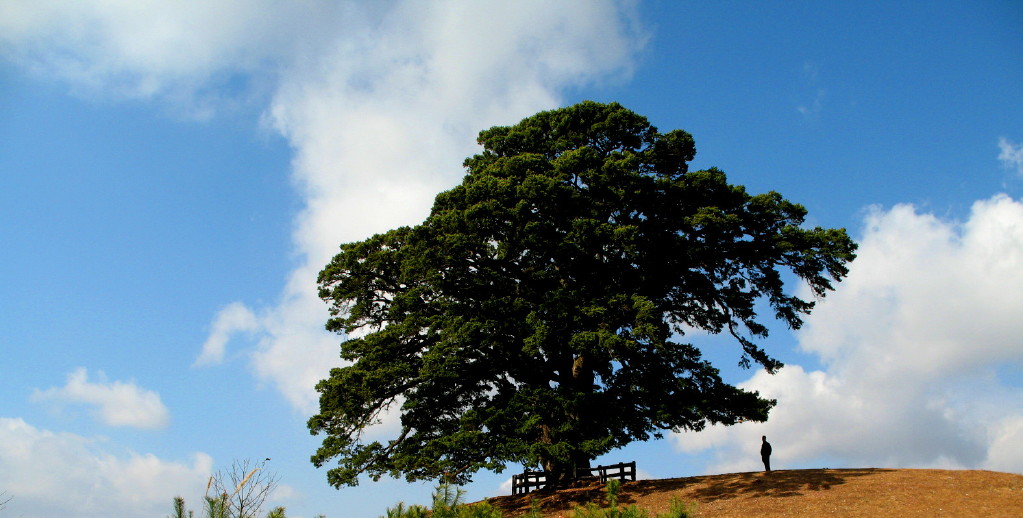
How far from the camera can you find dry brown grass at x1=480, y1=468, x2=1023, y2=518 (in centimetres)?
1870

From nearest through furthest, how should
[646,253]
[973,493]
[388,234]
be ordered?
[973,493] → [646,253] → [388,234]

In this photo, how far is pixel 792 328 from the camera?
25047 mm

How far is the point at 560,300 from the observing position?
22578 millimetres

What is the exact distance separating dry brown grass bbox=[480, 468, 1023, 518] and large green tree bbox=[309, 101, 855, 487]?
6.19 ft

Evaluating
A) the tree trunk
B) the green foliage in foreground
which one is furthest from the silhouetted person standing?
the green foliage in foreground

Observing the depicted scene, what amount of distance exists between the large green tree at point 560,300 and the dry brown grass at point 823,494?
6.19ft

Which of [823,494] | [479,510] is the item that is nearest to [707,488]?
[823,494]

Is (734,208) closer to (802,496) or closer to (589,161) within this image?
(589,161)

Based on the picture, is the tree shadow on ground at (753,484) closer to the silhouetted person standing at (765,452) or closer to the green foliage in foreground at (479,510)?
the silhouetted person standing at (765,452)

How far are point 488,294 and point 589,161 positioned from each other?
19.9 feet

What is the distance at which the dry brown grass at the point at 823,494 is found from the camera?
1870 cm

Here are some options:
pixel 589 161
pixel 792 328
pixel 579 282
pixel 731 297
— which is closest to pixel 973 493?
pixel 792 328

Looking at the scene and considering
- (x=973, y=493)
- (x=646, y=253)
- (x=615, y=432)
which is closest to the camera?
(x=973, y=493)

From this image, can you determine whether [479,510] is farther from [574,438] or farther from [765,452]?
[765,452]
